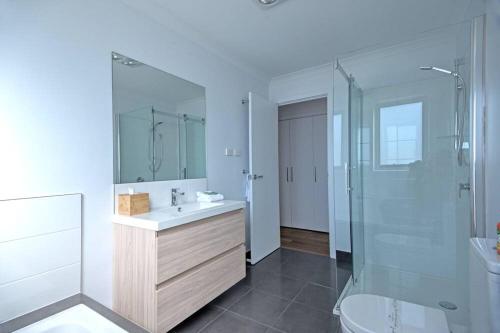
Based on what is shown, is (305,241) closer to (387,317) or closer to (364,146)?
(364,146)

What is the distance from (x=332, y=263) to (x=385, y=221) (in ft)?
2.72

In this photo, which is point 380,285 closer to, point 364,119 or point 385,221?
point 385,221

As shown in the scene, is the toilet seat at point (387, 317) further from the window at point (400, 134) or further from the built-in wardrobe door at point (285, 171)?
the built-in wardrobe door at point (285, 171)

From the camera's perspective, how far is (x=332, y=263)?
276 centimetres

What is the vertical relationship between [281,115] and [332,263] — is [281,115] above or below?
above

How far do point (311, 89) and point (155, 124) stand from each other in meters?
2.15

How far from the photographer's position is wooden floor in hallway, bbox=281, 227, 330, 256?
3.24 meters

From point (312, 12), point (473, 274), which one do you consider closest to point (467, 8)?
point (312, 12)

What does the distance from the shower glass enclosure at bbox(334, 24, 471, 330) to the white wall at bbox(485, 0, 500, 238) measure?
25 cm

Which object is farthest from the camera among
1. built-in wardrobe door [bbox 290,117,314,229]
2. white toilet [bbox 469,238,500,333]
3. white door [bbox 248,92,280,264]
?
built-in wardrobe door [bbox 290,117,314,229]

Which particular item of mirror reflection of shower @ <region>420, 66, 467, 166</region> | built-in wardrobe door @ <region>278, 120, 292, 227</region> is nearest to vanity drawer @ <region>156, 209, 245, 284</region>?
mirror reflection of shower @ <region>420, 66, 467, 166</region>

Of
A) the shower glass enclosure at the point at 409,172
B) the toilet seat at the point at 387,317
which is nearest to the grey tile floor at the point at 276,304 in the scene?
the shower glass enclosure at the point at 409,172

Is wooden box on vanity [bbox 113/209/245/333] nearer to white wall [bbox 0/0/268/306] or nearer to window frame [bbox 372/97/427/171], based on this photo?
white wall [bbox 0/0/268/306]

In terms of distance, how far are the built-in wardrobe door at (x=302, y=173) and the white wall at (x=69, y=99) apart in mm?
2783
